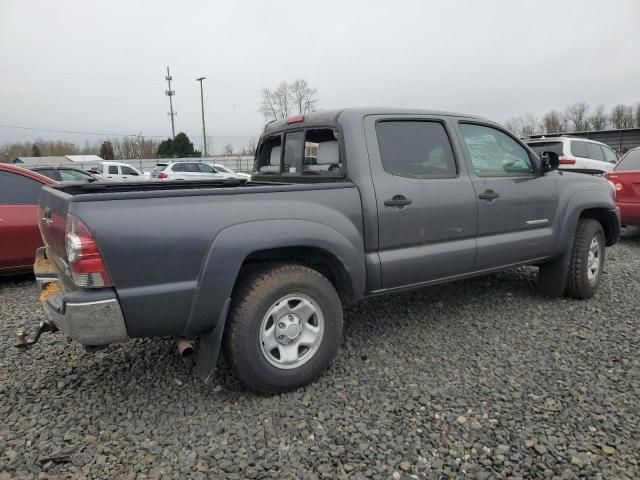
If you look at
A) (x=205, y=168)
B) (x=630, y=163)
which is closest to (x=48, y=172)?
(x=630, y=163)

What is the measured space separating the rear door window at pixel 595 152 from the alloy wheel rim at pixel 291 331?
1098 cm

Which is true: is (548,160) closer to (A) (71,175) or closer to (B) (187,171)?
(A) (71,175)

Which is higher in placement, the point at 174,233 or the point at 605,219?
the point at 174,233

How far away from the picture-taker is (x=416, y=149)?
11.5 ft

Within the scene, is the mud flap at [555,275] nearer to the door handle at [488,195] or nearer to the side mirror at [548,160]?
the side mirror at [548,160]

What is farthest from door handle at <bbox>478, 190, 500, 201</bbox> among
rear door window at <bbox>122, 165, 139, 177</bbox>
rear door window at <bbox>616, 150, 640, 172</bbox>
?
rear door window at <bbox>122, 165, 139, 177</bbox>

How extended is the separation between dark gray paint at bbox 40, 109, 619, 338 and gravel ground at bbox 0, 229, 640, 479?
0.56 meters

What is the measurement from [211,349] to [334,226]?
106 centimetres

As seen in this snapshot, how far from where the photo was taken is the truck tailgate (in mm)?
2451

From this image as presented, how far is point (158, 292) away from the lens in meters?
2.44

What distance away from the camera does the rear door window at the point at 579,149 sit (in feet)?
35.9

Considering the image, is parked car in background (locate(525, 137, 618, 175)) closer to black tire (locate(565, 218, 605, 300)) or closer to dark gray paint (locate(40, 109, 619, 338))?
black tire (locate(565, 218, 605, 300))

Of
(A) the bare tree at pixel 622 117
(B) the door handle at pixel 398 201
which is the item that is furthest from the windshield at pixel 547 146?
(A) the bare tree at pixel 622 117

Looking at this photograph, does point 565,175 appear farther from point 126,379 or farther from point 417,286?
point 126,379
